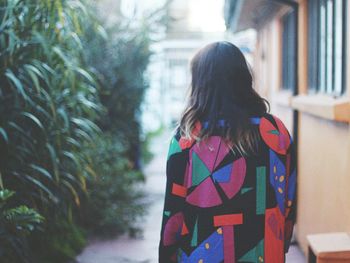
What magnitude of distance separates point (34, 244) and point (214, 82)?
2.92 metres

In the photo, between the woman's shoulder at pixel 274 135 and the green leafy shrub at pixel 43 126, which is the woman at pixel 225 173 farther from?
the green leafy shrub at pixel 43 126

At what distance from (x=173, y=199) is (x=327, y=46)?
9.44 feet

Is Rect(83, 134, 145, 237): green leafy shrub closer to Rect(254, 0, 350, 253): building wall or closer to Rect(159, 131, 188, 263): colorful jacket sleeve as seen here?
Rect(254, 0, 350, 253): building wall

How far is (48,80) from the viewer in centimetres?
432

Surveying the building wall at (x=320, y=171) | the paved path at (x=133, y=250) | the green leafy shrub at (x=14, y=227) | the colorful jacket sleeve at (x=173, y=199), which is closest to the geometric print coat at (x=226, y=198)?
the colorful jacket sleeve at (x=173, y=199)

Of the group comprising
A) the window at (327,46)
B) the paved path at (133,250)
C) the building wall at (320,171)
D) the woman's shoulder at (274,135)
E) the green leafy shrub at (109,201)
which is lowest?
the paved path at (133,250)

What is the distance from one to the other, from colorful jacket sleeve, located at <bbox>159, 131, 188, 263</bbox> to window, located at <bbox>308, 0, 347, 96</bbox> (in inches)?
84.0

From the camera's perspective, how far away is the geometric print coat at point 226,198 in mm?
2305

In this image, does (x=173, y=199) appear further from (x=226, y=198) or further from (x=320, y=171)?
(x=320, y=171)

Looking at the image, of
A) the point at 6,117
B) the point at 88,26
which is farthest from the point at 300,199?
the point at 88,26

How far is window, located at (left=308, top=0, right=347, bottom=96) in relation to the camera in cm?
428

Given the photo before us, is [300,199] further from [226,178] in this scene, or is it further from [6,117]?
[226,178]

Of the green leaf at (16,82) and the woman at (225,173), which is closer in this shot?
the woman at (225,173)

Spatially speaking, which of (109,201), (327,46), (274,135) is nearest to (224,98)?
(274,135)
